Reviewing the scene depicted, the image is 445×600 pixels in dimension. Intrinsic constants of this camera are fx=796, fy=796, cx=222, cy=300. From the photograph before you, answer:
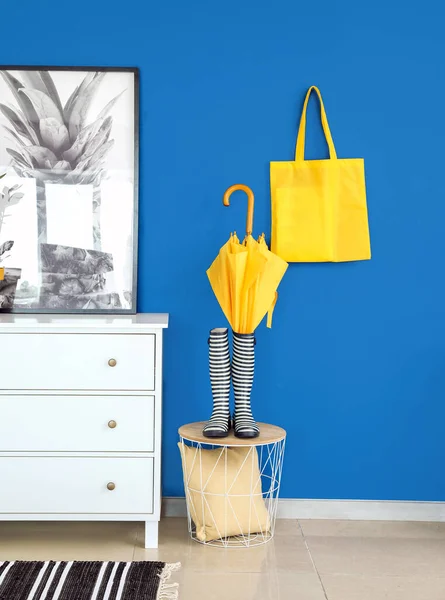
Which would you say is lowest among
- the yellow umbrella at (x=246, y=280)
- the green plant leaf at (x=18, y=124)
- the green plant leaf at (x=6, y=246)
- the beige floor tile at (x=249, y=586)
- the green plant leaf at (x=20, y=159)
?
the beige floor tile at (x=249, y=586)

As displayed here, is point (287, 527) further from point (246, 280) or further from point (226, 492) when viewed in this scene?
point (246, 280)

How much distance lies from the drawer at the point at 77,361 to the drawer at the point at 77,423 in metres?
0.05

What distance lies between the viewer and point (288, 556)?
103 inches

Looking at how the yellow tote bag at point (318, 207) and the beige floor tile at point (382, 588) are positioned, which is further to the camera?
the yellow tote bag at point (318, 207)

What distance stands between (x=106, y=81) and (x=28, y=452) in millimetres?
1359

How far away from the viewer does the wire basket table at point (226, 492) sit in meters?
2.71

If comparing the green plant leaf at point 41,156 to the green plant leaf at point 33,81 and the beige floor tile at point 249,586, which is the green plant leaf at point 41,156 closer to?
the green plant leaf at point 33,81

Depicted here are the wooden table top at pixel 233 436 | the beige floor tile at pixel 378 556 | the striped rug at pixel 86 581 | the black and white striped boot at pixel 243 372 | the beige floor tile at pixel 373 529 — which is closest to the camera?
the striped rug at pixel 86 581

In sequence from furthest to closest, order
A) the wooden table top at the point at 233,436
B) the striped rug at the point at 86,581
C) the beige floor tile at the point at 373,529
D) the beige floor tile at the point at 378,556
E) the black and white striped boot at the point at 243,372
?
the beige floor tile at the point at 373,529
the black and white striped boot at the point at 243,372
the wooden table top at the point at 233,436
the beige floor tile at the point at 378,556
the striped rug at the point at 86,581

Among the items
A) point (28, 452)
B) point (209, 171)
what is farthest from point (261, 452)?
point (209, 171)

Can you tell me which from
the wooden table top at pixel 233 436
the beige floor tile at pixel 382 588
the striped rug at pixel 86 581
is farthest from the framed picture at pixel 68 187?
the beige floor tile at pixel 382 588

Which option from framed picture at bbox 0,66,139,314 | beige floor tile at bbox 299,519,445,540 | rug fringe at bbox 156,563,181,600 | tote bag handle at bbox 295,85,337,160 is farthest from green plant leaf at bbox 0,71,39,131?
beige floor tile at bbox 299,519,445,540

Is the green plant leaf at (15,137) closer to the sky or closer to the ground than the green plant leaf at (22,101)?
closer to the ground

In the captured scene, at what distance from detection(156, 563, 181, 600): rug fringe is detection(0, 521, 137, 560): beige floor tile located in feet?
0.60
